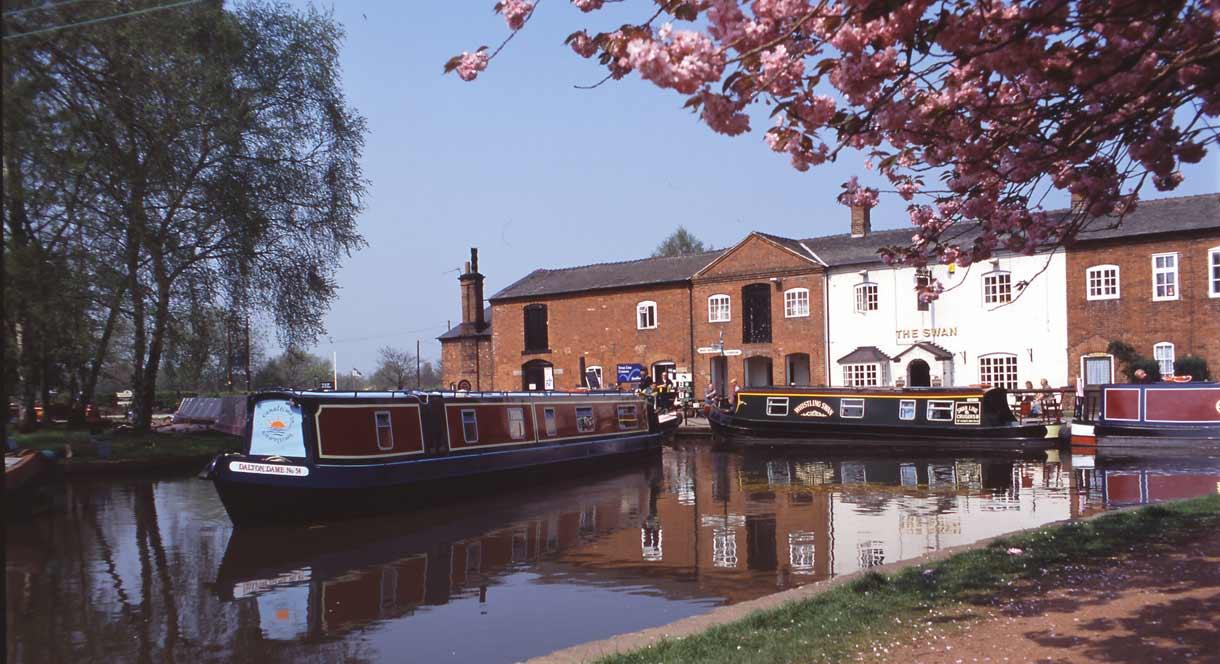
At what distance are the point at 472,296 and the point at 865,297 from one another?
17252 mm

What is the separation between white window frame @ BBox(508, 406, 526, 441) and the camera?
1898 centimetres

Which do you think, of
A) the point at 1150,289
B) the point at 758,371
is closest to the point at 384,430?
the point at 758,371

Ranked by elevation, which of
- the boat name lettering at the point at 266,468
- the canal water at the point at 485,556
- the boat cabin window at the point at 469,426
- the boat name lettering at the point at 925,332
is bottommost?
the canal water at the point at 485,556

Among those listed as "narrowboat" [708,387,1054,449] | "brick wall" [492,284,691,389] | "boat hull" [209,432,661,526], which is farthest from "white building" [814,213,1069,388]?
"boat hull" [209,432,661,526]

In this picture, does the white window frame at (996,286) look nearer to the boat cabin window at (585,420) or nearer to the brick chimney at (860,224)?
the brick chimney at (860,224)

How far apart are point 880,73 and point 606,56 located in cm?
144

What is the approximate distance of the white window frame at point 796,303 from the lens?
3281cm

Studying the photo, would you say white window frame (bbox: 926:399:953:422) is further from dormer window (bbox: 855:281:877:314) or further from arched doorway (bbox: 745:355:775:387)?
arched doorway (bbox: 745:355:775:387)

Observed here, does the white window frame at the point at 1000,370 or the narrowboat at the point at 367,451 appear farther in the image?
the white window frame at the point at 1000,370

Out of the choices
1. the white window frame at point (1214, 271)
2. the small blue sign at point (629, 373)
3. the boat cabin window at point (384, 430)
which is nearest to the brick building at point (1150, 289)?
the white window frame at point (1214, 271)

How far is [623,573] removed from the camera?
34.9 ft

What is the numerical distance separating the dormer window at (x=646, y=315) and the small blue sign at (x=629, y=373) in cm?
210

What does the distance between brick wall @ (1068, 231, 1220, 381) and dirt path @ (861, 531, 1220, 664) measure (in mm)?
22011

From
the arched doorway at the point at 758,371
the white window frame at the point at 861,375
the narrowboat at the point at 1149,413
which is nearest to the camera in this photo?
the narrowboat at the point at 1149,413
